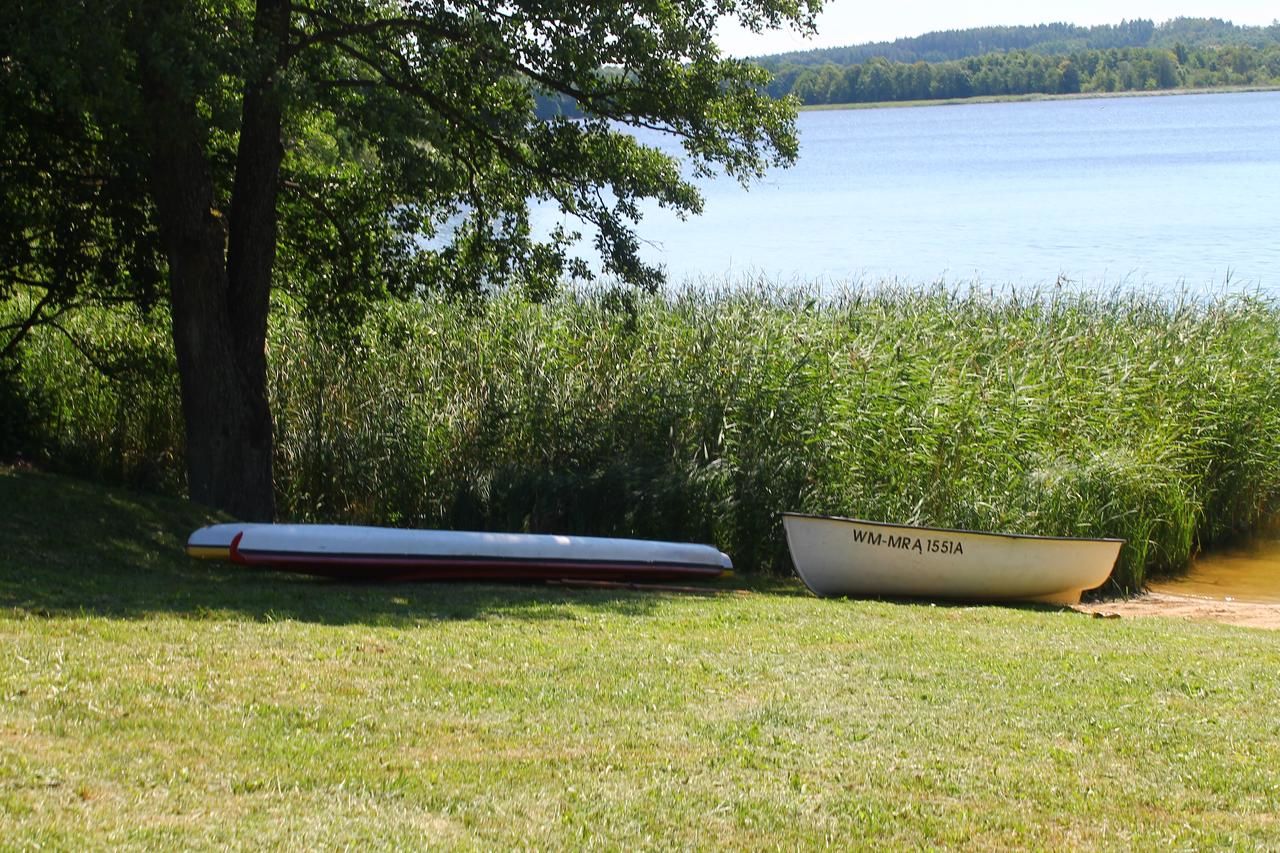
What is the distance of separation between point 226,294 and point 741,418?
197 inches

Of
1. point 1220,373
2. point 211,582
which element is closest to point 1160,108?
point 1220,373

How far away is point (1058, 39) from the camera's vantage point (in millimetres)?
174375

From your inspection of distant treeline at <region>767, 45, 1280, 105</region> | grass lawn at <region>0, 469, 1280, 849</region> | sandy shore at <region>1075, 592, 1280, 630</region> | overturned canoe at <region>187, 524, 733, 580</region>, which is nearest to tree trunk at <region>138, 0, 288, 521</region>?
overturned canoe at <region>187, 524, 733, 580</region>

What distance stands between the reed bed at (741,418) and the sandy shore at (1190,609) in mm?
535

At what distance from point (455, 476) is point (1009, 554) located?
6034 millimetres

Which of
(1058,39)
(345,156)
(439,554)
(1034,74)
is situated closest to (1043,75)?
(1034,74)

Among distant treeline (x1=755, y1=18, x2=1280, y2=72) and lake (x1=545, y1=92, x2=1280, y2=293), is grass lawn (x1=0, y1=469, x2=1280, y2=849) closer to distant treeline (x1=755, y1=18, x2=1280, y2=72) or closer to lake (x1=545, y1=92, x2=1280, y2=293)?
lake (x1=545, y1=92, x2=1280, y2=293)

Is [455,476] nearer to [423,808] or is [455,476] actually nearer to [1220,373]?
[1220,373]

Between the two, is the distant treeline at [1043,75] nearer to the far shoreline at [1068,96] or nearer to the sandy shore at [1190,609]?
the far shoreline at [1068,96]

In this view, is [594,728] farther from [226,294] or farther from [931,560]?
[226,294]

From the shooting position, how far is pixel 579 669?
709cm

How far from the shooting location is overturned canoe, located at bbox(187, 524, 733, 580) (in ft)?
33.9

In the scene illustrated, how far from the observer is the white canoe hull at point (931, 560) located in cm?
1135

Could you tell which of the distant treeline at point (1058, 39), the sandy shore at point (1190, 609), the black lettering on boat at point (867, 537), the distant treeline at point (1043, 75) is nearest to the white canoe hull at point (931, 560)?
the black lettering on boat at point (867, 537)
